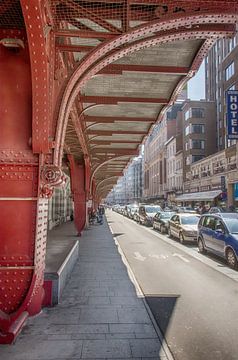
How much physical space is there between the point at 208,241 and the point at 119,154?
32.1 ft

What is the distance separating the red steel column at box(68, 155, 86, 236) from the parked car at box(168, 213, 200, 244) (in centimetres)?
501

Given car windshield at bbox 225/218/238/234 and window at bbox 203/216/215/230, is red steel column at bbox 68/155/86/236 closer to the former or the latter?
window at bbox 203/216/215/230

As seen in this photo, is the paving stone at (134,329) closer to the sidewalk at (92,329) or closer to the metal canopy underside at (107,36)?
the sidewalk at (92,329)

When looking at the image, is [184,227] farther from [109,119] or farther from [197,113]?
[197,113]

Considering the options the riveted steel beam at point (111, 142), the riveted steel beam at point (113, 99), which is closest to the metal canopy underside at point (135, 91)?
the riveted steel beam at point (113, 99)

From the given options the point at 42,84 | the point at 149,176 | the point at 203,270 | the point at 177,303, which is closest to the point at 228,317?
the point at 177,303

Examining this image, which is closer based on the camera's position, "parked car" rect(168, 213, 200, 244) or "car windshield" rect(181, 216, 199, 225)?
"parked car" rect(168, 213, 200, 244)

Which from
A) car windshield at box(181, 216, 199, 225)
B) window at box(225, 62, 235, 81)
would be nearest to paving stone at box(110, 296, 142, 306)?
car windshield at box(181, 216, 199, 225)

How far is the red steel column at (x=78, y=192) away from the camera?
16719 millimetres

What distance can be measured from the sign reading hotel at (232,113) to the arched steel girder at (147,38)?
2153cm

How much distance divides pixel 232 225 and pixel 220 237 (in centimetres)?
57

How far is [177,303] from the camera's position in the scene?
637cm

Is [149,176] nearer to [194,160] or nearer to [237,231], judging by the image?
[194,160]

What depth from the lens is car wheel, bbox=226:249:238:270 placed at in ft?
32.2
